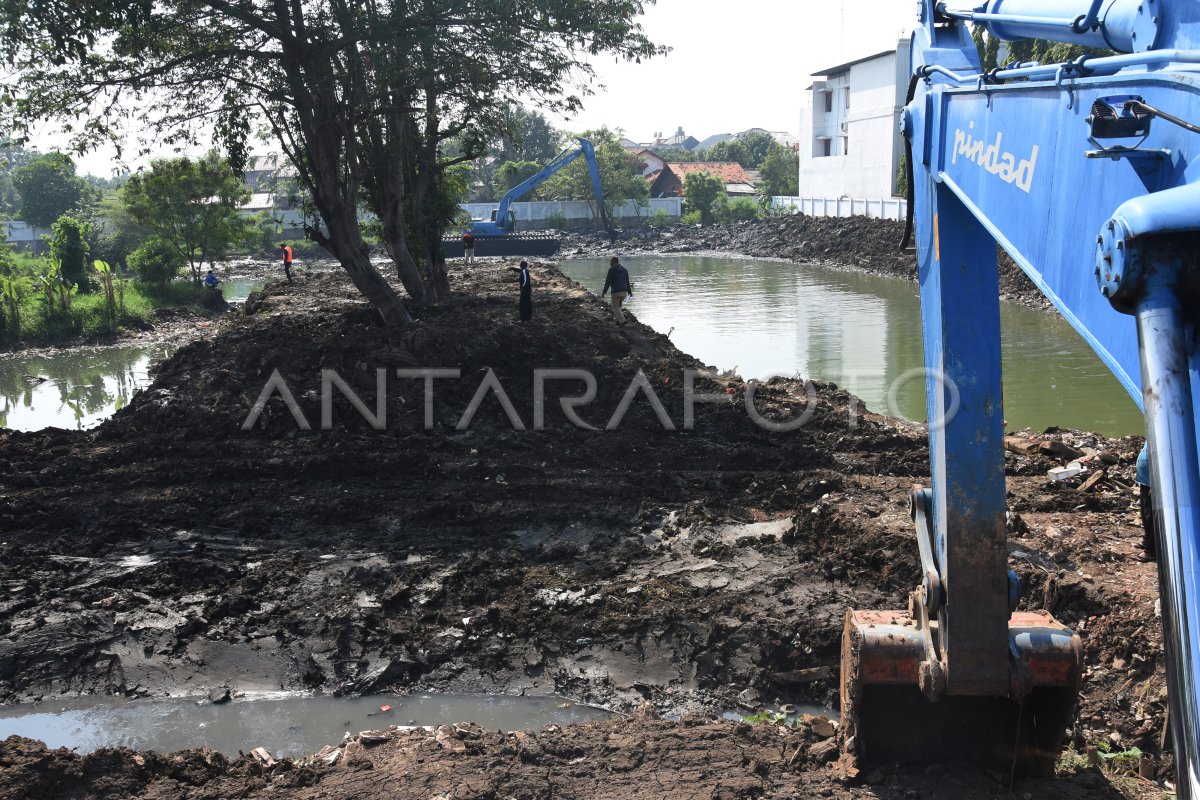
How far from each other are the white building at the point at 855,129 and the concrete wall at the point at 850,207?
1588 mm

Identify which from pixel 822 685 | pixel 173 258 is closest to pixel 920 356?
pixel 822 685

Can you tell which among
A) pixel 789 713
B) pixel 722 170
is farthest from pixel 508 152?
pixel 722 170

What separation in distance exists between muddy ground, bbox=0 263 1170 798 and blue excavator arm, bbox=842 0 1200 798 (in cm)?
85

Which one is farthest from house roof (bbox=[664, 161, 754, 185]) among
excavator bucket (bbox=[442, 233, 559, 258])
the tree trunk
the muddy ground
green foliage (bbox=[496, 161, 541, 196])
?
the muddy ground

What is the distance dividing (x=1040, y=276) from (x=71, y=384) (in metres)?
22.6

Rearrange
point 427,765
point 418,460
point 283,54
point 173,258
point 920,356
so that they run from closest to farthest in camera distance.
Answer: point 427,765 → point 418,460 → point 283,54 → point 920,356 → point 173,258

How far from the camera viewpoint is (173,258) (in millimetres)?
32594

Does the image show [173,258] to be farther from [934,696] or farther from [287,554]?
[934,696]

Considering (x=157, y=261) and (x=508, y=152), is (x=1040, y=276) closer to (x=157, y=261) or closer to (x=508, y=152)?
(x=508, y=152)

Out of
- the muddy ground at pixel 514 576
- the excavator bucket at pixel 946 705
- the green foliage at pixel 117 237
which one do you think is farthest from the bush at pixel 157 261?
the excavator bucket at pixel 946 705

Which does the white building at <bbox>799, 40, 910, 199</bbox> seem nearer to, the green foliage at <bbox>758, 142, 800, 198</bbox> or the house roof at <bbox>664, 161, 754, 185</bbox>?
the green foliage at <bbox>758, 142, 800, 198</bbox>

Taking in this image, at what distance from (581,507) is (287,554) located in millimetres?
3007

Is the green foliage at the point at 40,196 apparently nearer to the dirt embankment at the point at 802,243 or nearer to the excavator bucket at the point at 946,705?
the dirt embankment at the point at 802,243

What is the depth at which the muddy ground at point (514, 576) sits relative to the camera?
5.58 meters
